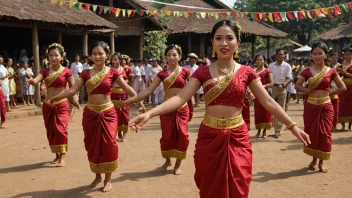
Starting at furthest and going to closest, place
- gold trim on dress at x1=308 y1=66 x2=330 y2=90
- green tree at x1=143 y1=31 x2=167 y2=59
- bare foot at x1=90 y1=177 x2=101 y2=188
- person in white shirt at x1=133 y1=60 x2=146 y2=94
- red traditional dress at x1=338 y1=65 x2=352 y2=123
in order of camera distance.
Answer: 1. green tree at x1=143 y1=31 x2=167 y2=59
2. person in white shirt at x1=133 y1=60 x2=146 y2=94
3. red traditional dress at x1=338 y1=65 x2=352 y2=123
4. gold trim on dress at x1=308 y1=66 x2=330 y2=90
5. bare foot at x1=90 y1=177 x2=101 y2=188

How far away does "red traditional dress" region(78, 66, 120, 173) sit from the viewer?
17.1ft

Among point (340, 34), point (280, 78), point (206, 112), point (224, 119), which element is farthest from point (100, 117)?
point (340, 34)

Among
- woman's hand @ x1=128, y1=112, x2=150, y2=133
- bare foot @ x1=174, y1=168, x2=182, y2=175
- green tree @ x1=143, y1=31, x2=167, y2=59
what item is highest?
green tree @ x1=143, y1=31, x2=167, y2=59

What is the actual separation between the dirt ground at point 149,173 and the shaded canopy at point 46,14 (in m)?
4.84

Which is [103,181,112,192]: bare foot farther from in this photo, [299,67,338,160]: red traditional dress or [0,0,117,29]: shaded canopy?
[0,0,117,29]: shaded canopy

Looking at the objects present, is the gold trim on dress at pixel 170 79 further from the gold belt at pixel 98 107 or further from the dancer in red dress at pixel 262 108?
the dancer in red dress at pixel 262 108

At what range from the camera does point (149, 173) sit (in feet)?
19.7

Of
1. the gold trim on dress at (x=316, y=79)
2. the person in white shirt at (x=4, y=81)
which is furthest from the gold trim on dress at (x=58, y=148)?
the person in white shirt at (x=4, y=81)

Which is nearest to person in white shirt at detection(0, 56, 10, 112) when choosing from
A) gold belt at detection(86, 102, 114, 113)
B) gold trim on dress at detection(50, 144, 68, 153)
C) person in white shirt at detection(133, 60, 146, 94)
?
person in white shirt at detection(133, 60, 146, 94)

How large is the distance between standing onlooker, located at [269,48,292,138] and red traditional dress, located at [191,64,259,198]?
5565mm

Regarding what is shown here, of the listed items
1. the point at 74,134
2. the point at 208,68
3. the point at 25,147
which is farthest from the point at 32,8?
the point at 208,68

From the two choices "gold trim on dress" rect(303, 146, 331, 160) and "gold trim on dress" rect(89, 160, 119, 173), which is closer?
"gold trim on dress" rect(89, 160, 119, 173)

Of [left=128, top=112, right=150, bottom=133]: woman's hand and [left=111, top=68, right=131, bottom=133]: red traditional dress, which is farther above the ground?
[left=128, top=112, right=150, bottom=133]: woman's hand

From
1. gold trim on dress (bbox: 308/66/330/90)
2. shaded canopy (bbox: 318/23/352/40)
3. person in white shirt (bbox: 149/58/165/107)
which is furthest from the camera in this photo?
shaded canopy (bbox: 318/23/352/40)
